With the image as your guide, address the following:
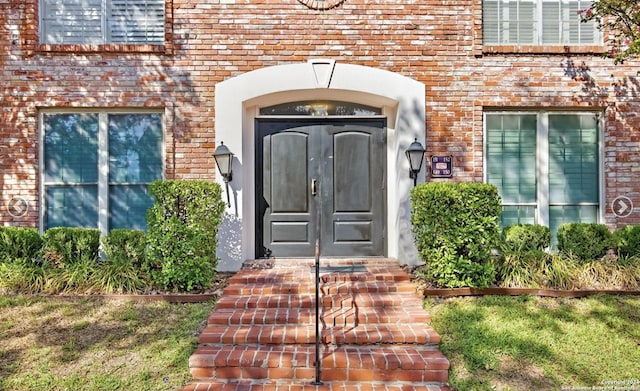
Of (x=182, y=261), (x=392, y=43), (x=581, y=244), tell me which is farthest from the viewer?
(x=392, y=43)

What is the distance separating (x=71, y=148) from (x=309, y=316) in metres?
4.39

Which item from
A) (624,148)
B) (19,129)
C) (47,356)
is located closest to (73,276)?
(47,356)

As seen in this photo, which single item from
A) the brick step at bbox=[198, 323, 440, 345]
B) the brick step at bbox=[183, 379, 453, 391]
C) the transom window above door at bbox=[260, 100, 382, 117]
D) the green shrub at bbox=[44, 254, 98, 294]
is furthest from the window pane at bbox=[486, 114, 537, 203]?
the green shrub at bbox=[44, 254, 98, 294]

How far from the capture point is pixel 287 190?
19.2ft

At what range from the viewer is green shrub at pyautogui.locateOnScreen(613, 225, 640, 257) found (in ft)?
17.2

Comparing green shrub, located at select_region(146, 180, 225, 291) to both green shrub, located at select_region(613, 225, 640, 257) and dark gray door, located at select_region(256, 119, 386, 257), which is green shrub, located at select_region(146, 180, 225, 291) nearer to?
dark gray door, located at select_region(256, 119, 386, 257)

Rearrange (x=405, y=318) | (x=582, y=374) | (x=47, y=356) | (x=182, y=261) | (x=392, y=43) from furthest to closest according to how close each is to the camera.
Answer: (x=392, y=43), (x=182, y=261), (x=405, y=318), (x=47, y=356), (x=582, y=374)

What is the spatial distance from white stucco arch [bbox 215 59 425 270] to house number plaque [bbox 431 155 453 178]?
8.5 inches

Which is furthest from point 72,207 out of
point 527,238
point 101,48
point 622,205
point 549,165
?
point 622,205

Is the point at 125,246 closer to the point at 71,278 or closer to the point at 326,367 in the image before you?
the point at 71,278

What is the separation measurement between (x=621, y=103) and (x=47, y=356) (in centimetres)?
784

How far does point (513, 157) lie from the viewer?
5.88 meters

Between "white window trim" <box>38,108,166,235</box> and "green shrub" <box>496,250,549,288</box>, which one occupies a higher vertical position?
"white window trim" <box>38,108,166,235</box>

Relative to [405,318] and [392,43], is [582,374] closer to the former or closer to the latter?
[405,318]
